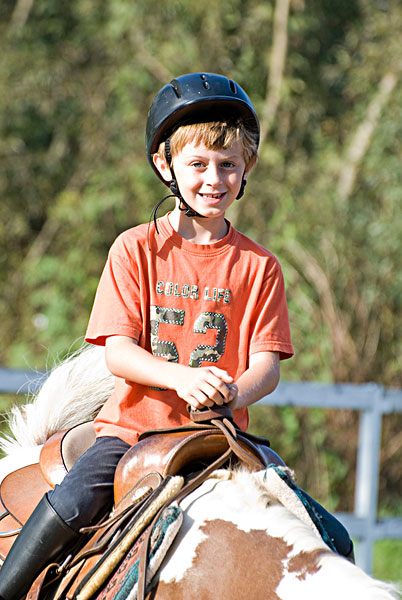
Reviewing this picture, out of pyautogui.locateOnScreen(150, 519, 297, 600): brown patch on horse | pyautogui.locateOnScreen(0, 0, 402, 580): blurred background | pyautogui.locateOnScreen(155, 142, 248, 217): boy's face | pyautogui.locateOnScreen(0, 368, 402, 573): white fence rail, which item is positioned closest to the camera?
pyautogui.locateOnScreen(150, 519, 297, 600): brown patch on horse

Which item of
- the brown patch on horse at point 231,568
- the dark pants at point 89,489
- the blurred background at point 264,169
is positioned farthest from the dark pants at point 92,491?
the blurred background at point 264,169

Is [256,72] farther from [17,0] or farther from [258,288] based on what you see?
[258,288]

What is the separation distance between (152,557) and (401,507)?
702cm

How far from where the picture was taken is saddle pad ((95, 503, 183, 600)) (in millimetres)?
1984

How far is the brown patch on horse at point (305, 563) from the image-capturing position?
182 cm

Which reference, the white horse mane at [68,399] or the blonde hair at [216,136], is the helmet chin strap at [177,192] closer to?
the blonde hair at [216,136]

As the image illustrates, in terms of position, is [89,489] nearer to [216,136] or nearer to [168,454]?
[168,454]

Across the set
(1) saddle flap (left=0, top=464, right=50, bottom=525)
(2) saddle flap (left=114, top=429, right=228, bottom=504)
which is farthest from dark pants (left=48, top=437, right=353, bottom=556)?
(1) saddle flap (left=0, top=464, right=50, bottom=525)

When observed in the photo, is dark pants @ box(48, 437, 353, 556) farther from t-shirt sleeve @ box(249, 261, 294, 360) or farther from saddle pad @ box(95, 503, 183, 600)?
t-shirt sleeve @ box(249, 261, 294, 360)

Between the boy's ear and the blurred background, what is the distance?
20.2 ft

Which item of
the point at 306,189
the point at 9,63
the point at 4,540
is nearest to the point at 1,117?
the point at 9,63

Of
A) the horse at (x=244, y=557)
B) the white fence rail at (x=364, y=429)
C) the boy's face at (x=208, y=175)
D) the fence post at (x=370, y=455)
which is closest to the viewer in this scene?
the horse at (x=244, y=557)

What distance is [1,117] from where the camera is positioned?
41.5ft

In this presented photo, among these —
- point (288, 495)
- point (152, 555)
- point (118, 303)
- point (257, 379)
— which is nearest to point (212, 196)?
point (118, 303)
